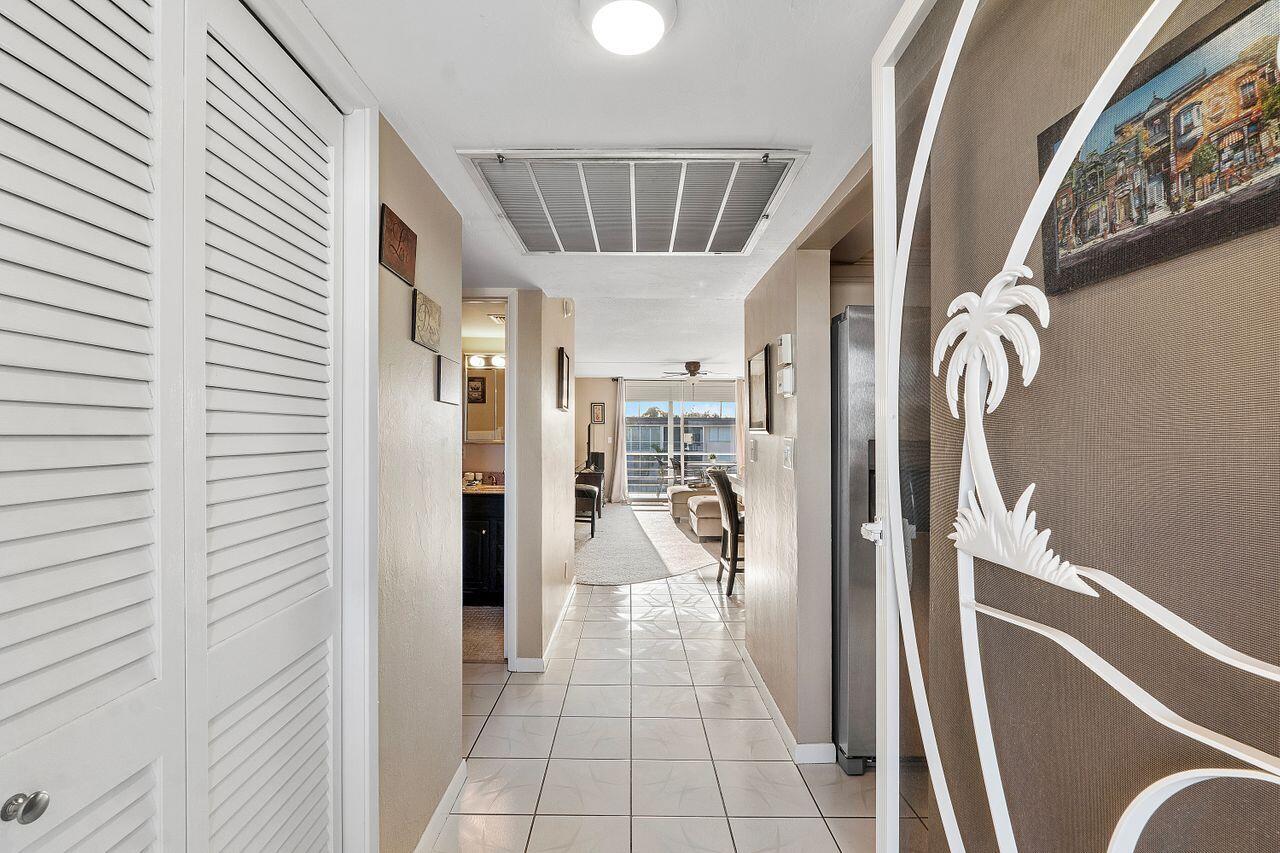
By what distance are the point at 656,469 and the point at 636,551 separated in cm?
499

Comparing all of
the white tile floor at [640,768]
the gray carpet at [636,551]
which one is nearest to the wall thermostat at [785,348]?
the white tile floor at [640,768]

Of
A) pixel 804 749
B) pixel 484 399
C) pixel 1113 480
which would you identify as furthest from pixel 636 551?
pixel 1113 480

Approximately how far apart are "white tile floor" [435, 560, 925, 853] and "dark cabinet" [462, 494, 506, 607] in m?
1.02

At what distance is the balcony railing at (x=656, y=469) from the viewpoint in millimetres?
11914

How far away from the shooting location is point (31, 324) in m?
0.74

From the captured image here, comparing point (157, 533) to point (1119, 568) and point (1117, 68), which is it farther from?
point (1117, 68)

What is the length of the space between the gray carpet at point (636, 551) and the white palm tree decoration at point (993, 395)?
4.92 metres

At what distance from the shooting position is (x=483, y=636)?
420 centimetres

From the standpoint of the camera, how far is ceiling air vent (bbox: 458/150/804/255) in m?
1.95

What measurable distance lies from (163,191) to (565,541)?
4.00m

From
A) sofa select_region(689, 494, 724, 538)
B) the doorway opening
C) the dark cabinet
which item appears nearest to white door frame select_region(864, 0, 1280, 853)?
the doorway opening

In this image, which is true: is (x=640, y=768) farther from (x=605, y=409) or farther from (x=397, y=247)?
(x=605, y=409)

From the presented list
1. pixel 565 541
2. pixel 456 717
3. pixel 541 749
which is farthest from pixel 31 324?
pixel 565 541

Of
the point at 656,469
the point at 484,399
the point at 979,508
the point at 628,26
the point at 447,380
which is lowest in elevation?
the point at 656,469
